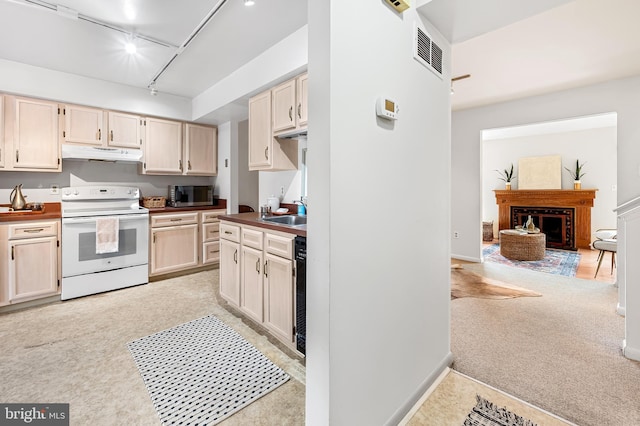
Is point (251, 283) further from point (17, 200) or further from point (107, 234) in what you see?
point (17, 200)

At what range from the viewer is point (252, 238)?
243 centimetres

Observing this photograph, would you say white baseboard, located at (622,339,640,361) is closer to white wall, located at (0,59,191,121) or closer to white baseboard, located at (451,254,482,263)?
white baseboard, located at (451,254,482,263)

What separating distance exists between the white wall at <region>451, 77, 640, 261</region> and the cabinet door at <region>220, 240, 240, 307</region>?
4008 mm

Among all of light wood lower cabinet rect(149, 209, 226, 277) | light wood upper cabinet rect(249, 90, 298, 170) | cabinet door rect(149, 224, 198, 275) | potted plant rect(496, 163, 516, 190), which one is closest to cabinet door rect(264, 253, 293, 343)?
light wood upper cabinet rect(249, 90, 298, 170)

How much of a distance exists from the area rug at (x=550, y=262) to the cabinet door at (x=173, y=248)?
192 inches

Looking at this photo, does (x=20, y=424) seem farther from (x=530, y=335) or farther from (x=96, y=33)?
(x=530, y=335)

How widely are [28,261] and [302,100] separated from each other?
10.8 ft

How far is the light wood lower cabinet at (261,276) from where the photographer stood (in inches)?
81.9

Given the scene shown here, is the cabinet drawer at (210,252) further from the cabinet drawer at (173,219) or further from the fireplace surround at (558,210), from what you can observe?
the fireplace surround at (558,210)

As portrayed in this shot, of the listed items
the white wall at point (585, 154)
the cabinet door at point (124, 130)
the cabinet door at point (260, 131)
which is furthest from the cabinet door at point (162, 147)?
the white wall at point (585, 154)

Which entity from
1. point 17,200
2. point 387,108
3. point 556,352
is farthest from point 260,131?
point 556,352

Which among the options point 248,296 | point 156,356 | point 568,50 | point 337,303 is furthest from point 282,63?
point 568,50

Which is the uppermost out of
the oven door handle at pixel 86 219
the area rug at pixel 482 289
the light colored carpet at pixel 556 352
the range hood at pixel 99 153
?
the range hood at pixel 99 153

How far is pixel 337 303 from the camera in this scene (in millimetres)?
1119
